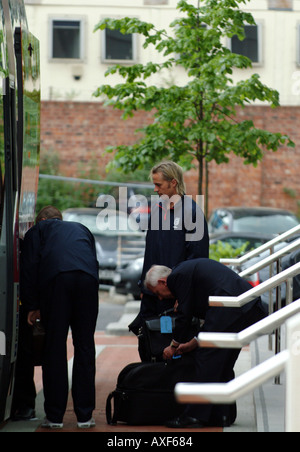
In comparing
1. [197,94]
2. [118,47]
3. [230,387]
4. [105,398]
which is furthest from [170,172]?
[118,47]

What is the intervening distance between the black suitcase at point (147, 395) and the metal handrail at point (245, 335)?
3506mm

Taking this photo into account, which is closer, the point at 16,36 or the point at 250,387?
the point at 250,387

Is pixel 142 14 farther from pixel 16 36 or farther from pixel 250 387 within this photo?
pixel 250 387

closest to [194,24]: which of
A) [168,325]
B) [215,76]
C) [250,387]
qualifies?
[215,76]

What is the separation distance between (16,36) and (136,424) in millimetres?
3017

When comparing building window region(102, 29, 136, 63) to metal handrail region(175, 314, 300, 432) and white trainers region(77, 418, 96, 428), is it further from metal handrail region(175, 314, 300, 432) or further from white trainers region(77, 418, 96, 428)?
metal handrail region(175, 314, 300, 432)

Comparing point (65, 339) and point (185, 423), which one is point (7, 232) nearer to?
point (65, 339)

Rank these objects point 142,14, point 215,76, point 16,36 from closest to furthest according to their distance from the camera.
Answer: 1. point 16,36
2. point 215,76
3. point 142,14

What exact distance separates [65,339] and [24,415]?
76 centimetres

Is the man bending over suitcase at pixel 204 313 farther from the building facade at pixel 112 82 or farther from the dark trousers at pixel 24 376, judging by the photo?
the building facade at pixel 112 82

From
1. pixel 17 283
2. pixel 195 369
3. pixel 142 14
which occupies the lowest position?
pixel 195 369

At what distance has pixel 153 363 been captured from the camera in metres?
6.55

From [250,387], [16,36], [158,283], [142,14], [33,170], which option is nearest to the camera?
[250,387]

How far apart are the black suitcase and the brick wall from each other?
64.2 ft
